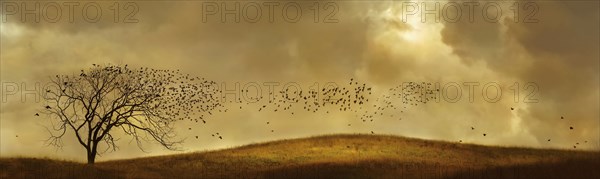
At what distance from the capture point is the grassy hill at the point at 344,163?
34250 millimetres

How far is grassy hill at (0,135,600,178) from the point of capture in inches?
1348

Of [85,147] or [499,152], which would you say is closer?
[85,147]

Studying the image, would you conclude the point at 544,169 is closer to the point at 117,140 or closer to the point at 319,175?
the point at 319,175

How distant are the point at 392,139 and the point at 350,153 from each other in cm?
513

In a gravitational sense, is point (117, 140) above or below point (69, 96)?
below

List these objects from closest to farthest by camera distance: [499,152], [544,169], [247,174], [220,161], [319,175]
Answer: [544,169] → [319,175] → [247,174] → [220,161] → [499,152]

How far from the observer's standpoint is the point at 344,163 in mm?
39125

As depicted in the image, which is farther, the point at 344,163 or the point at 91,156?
the point at 91,156

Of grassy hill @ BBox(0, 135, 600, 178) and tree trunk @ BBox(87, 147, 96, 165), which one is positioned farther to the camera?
tree trunk @ BBox(87, 147, 96, 165)

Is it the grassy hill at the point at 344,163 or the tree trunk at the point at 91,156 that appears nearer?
the grassy hill at the point at 344,163

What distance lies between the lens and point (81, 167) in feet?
127

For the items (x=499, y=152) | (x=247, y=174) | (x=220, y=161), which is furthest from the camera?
(x=499, y=152)

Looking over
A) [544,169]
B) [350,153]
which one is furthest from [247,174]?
[544,169]

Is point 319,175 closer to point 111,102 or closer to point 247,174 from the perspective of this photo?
point 247,174
